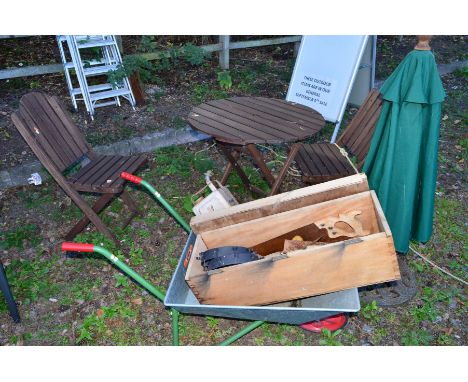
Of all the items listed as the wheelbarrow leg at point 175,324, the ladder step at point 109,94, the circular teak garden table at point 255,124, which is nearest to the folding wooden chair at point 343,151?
the circular teak garden table at point 255,124

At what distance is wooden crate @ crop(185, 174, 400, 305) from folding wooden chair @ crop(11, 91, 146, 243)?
125cm

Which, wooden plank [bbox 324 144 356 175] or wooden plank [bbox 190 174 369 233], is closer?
wooden plank [bbox 190 174 369 233]

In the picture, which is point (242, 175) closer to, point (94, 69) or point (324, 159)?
point (324, 159)

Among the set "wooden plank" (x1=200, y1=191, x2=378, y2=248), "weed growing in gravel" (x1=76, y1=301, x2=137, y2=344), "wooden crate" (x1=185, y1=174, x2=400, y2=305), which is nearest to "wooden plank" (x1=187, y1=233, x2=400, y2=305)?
"wooden crate" (x1=185, y1=174, x2=400, y2=305)

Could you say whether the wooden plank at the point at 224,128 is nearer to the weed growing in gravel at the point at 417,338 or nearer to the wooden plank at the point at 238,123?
the wooden plank at the point at 238,123

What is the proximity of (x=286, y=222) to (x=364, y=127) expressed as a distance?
1894 mm

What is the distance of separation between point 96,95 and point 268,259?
15.0ft

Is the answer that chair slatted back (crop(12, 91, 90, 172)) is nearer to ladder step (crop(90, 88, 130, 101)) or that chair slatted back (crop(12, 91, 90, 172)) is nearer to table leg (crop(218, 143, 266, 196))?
table leg (crop(218, 143, 266, 196))

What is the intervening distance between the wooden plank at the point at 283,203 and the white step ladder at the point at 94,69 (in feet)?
12.3

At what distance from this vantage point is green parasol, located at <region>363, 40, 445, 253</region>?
116 inches

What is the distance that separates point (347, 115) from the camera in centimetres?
660

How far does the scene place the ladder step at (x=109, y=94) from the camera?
6302 mm

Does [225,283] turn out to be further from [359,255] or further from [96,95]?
[96,95]

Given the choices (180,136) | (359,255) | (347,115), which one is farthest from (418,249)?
(180,136)
